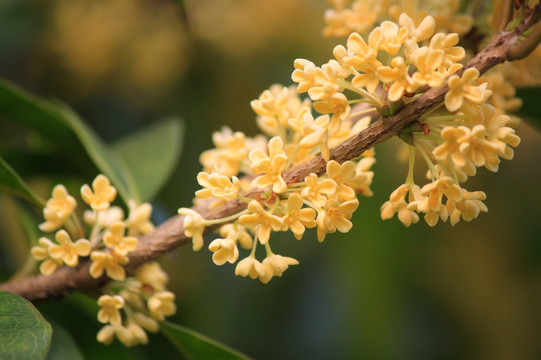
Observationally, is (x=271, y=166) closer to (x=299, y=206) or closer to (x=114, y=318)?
(x=299, y=206)

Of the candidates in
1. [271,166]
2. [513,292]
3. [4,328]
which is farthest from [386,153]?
[4,328]

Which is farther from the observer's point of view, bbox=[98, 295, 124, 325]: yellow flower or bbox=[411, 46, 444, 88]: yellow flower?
bbox=[98, 295, 124, 325]: yellow flower

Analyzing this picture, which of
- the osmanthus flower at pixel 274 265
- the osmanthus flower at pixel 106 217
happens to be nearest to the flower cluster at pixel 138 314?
the osmanthus flower at pixel 106 217

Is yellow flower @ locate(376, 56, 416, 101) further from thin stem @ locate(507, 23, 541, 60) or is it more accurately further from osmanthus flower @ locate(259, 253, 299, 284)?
osmanthus flower @ locate(259, 253, 299, 284)

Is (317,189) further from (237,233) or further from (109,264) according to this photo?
(109,264)

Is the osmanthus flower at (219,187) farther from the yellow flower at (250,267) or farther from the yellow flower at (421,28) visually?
the yellow flower at (421,28)

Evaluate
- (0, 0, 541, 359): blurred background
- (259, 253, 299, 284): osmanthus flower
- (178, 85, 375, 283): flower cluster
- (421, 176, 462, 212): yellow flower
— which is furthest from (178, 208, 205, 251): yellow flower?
(0, 0, 541, 359): blurred background

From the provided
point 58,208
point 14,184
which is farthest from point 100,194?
point 14,184
